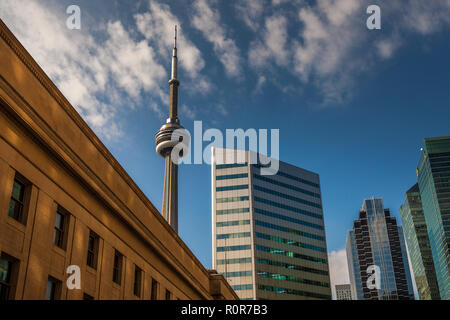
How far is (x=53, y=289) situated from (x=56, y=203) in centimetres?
394

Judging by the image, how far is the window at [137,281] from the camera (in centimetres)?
3155

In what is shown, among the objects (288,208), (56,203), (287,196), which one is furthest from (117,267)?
(287,196)

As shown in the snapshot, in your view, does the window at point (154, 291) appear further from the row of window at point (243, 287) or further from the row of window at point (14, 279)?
the row of window at point (243, 287)

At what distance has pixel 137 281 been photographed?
31.9m

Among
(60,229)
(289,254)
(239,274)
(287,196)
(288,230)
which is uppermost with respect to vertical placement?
(287,196)

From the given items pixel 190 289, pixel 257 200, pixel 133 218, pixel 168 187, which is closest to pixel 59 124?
pixel 133 218

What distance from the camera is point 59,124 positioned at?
22656 mm

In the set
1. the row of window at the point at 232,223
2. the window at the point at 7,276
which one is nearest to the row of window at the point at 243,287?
the row of window at the point at 232,223

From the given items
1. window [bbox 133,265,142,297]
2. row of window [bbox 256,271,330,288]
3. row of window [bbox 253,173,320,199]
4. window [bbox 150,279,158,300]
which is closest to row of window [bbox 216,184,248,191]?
row of window [bbox 253,173,320,199]

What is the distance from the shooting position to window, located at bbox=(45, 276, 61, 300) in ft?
69.5

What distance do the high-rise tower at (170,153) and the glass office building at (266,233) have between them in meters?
15.9

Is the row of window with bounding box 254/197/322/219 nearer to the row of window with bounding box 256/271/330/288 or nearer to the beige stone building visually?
the row of window with bounding box 256/271/330/288

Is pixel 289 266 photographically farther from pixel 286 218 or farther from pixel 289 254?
pixel 286 218

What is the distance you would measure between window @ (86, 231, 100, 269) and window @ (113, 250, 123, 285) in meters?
3.02
